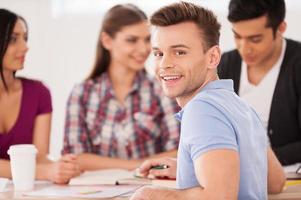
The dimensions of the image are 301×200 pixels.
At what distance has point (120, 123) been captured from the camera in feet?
8.81

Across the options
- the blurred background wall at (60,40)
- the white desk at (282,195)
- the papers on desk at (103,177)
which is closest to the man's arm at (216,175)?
the white desk at (282,195)

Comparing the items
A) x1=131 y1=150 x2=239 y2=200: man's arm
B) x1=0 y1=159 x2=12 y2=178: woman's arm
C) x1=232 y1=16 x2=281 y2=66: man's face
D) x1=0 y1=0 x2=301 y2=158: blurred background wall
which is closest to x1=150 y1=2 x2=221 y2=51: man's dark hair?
x1=131 y1=150 x2=239 y2=200: man's arm

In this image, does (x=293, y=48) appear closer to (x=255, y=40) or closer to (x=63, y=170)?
(x=255, y=40)

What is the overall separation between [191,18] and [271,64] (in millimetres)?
1311

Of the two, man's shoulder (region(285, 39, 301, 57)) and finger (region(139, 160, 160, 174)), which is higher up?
man's shoulder (region(285, 39, 301, 57))

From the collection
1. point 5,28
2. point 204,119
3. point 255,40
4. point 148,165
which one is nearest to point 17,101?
point 5,28

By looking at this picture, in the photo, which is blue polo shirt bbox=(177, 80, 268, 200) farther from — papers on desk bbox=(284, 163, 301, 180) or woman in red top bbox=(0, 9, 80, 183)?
woman in red top bbox=(0, 9, 80, 183)

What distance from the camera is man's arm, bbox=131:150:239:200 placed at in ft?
3.85

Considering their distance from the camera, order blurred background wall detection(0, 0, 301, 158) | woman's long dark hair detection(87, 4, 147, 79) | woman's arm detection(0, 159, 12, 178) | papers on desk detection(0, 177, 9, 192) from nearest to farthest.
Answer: papers on desk detection(0, 177, 9, 192) → woman's arm detection(0, 159, 12, 178) → woman's long dark hair detection(87, 4, 147, 79) → blurred background wall detection(0, 0, 301, 158)

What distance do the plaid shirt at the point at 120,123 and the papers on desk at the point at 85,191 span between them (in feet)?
2.66

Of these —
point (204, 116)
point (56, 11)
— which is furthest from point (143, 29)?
point (204, 116)

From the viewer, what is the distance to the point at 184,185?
1.32 m

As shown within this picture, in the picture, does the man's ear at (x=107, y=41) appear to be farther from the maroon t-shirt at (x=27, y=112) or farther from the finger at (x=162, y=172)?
the finger at (x=162, y=172)

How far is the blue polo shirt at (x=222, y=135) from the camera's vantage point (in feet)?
3.98
